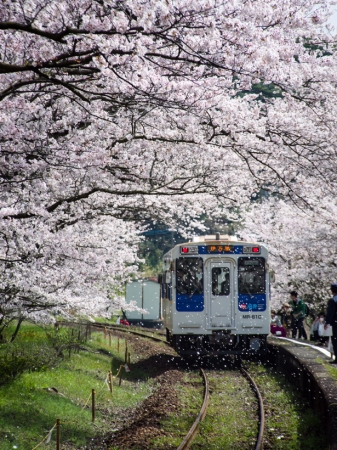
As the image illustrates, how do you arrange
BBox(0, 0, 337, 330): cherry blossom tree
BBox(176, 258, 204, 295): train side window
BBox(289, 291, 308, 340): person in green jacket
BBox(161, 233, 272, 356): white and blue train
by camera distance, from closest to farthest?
BBox(0, 0, 337, 330): cherry blossom tree → BBox(161, 233, 272, 356): white and blue train → BBox(176, 258, 204, 295): train side window → BBox(289, 291, 308, 340): person in green jacket

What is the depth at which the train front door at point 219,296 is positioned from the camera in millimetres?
14188

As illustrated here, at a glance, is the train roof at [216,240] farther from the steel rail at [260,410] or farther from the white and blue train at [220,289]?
the steel rail at [260,410]

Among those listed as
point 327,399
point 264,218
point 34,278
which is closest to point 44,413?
point 34,278

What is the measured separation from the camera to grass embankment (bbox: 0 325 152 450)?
313 inches

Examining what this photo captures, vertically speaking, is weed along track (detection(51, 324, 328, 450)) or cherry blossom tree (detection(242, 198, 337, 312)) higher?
cherry blossom tree (detection(242, 198, 337, 312))

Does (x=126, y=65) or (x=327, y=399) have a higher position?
(x=126, y=65)

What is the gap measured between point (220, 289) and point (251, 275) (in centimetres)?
83

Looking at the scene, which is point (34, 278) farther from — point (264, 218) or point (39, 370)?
point (264, 218)

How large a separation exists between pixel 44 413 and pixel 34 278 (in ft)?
7.03

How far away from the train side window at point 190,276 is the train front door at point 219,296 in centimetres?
20

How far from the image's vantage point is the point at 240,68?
264 inches

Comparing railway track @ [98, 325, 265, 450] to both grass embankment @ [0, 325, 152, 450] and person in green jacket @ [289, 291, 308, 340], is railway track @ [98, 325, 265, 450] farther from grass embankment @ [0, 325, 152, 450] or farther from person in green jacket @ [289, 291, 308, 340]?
person in green jacket @ [289, 291, 308, 340]

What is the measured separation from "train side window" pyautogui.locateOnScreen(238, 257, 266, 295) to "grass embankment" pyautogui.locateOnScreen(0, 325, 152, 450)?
10.7 feet

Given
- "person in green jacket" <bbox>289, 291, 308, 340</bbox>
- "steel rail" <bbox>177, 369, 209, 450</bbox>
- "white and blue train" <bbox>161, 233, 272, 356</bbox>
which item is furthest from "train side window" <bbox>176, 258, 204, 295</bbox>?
"person in green jacket" <bbox>289, 291, 308, 340</bbox>
